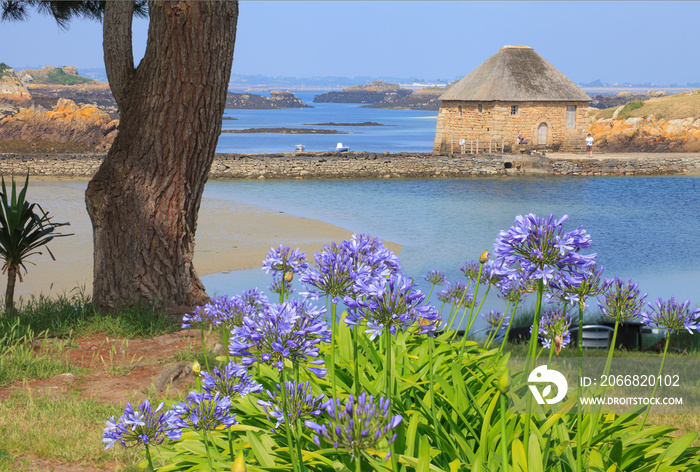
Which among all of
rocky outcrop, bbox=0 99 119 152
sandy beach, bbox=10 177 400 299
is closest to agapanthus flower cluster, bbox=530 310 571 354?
sandy beach, bbox=10 177 400 299

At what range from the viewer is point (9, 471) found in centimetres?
386

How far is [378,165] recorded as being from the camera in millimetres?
35688

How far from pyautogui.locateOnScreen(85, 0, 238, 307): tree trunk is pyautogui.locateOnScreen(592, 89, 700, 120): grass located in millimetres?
48943

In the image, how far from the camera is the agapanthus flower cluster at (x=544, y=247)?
2176 mm

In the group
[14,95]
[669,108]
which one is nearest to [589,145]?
[669,108]

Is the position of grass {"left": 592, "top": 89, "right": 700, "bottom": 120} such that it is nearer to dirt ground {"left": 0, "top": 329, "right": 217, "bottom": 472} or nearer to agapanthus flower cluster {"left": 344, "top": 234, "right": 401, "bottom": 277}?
dirt ground {"left": 0, "top": 329, "right": 217, "bottom": 472}

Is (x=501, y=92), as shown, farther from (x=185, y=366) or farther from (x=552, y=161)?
(x=185, y=366)

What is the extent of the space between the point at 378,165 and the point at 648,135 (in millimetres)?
24385

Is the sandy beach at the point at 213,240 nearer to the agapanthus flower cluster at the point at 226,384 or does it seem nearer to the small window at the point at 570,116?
the agapanthus flower cluster at the point at 226,384

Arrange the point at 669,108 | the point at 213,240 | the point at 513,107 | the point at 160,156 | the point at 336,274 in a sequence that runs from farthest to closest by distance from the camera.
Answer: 1. the point at 669,108
2. the point at 513,107
3. the point at 213,240
4. the point at 160,156
5. the point at 336,274

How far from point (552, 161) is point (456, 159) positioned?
5404 millimetres

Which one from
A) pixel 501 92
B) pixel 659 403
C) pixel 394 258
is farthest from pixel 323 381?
pixel 501 92

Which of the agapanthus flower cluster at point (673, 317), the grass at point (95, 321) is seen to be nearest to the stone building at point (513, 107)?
the grass at point (95, 321)

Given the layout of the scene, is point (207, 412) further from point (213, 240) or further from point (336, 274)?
point (213, 240)
